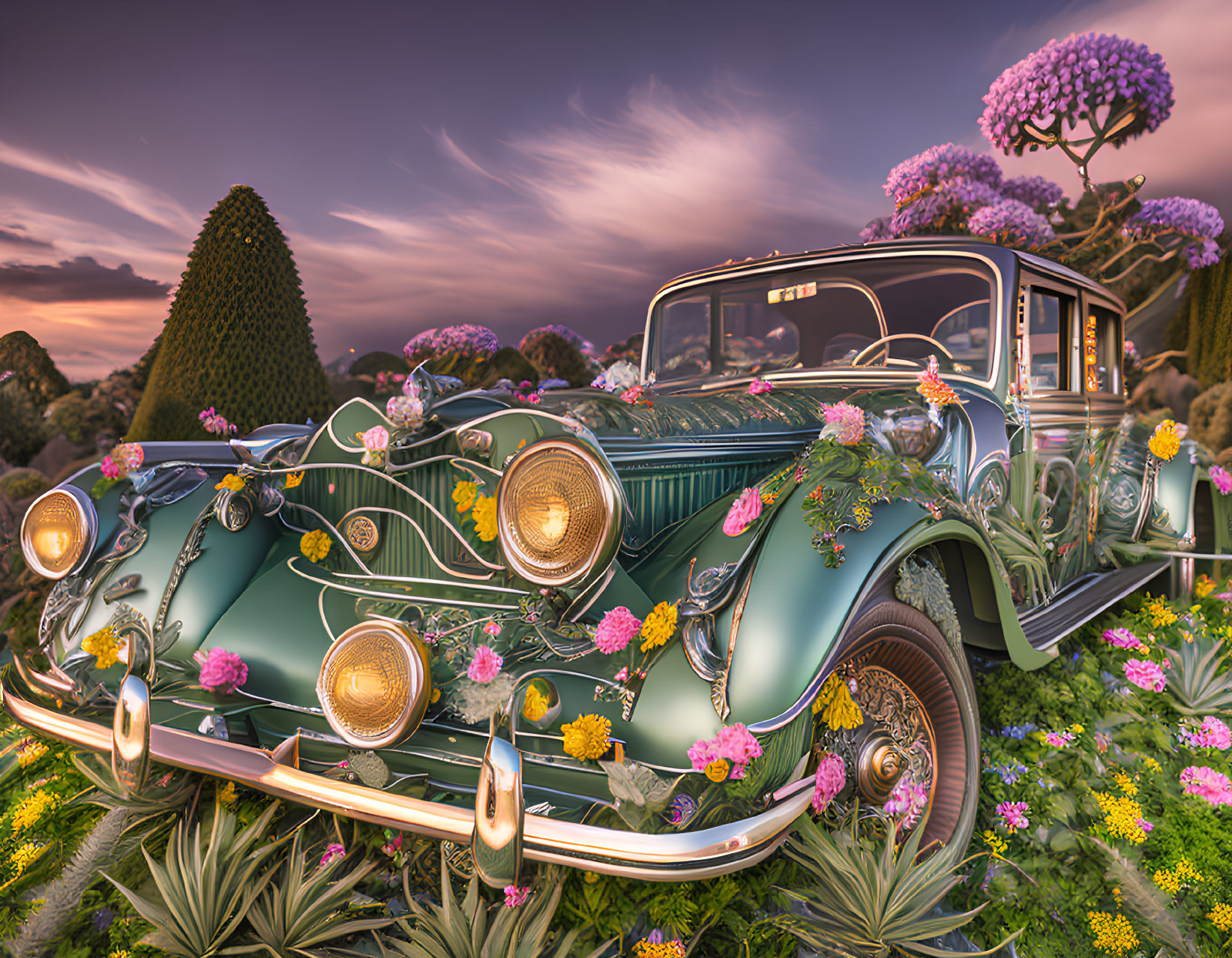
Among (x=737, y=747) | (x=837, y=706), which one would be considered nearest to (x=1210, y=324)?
(x=837, y=706)

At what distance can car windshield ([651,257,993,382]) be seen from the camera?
279 centimetres

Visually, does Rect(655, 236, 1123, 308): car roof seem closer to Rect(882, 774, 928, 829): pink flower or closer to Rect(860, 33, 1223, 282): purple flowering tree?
Rect(882, 774, 928, 829): pink flower

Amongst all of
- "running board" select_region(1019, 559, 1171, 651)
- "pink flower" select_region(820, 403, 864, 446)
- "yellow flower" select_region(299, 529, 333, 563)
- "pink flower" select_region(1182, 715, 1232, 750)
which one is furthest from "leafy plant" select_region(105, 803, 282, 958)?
"pink flower" select_region(1182, 715, 1232, 750)

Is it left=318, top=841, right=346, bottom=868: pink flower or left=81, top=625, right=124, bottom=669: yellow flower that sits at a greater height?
left=81, top=625, right=124, bottom=669: yellow flower

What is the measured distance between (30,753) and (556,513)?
7.84ft

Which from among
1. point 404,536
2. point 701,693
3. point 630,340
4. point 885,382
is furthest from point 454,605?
point 630,340

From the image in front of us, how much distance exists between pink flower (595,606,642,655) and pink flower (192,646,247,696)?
100 cm

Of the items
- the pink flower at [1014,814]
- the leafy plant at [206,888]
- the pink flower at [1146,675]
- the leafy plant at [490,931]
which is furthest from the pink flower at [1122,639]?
the leafy plant at [206,888]

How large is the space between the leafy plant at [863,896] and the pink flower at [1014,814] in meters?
0.81

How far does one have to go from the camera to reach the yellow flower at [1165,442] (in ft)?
12.7

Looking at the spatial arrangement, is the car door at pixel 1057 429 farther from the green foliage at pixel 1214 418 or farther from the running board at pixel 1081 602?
the green foliage at pixel 1214 418

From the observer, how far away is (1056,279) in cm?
311

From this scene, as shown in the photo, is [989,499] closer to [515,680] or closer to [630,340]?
[515,680]

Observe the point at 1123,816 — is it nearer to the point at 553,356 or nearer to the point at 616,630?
the point at 616,630
